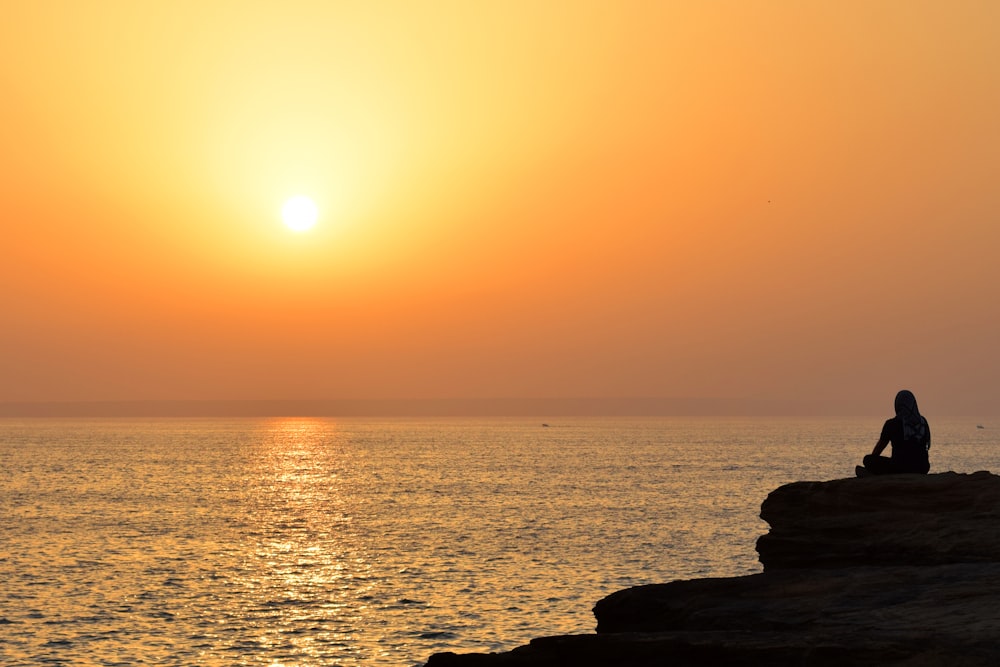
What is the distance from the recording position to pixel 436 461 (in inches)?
7156

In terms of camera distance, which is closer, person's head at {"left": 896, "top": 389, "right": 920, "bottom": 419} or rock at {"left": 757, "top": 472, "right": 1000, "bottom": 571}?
rock at {"left": 757, "top": 472, "right": 1000, "bottom": 571}

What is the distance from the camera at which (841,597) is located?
1780 cm

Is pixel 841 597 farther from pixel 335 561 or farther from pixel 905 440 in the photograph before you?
pixel 335 561

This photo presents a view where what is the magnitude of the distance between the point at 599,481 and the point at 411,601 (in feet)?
278

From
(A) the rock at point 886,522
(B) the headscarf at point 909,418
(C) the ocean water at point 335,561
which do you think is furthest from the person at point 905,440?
(C) the ocean water at point 335,561

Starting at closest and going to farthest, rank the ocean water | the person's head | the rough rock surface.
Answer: the rough rock surface, the person's head, the ocean water

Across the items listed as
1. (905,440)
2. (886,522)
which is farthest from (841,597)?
(905,440)

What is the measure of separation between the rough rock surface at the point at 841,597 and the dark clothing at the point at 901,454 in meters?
0.94

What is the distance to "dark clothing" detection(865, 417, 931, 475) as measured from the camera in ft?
74.5

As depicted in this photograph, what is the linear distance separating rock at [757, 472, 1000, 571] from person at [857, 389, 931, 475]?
36.5 inches

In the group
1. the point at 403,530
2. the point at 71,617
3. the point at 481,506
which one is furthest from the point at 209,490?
the point at 71,617

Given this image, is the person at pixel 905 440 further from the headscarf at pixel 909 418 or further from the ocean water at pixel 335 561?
the ocean water at pixel 335 561

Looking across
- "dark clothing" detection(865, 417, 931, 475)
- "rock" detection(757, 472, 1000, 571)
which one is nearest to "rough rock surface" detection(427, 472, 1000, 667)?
"rock" detection(757, 472, 1000, 571)

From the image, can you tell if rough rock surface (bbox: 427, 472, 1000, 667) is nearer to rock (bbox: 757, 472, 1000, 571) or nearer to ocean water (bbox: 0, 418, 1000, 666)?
rock (bbox: 757, 472, 1000, 571)
